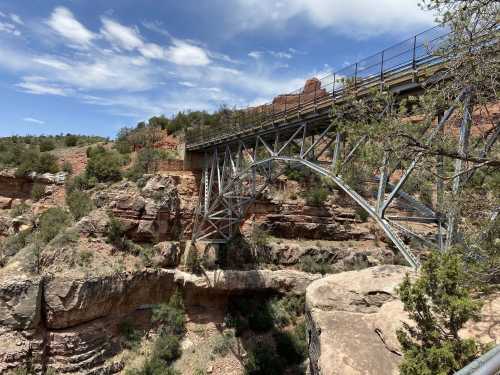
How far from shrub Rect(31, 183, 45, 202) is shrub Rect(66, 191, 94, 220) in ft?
10.0

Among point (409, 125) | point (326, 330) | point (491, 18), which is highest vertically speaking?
point (491, 18)

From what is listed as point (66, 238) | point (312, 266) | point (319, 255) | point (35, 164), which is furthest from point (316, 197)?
point (35, 164)

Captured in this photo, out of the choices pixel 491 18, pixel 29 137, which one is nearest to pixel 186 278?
pixel 491 18

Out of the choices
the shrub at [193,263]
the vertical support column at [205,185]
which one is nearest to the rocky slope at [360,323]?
the shrub at [193,263]

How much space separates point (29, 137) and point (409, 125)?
121 ft

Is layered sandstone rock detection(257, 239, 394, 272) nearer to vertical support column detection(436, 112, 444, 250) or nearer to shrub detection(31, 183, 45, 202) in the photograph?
shrub detection(31, 183, 45, 202)

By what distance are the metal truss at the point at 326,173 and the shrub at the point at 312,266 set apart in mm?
4946

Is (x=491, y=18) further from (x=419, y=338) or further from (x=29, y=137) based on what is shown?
(x=29, y=137)

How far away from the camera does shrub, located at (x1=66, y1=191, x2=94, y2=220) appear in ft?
64.8

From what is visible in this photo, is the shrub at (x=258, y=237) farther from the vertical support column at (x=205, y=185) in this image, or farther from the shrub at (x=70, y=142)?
the shrub at (x=70, y=142)

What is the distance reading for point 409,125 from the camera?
6191 mm

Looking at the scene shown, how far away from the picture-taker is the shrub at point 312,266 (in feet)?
73.7

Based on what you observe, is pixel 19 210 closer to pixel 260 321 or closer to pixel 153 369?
pixel 153 369

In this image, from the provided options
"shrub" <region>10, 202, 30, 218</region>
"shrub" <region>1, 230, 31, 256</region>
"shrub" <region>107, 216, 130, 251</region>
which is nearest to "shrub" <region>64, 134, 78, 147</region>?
"shrub" <region>10, 202, 30, 218</region>
